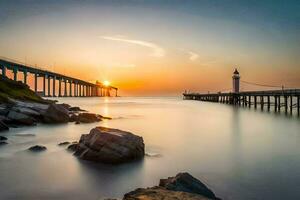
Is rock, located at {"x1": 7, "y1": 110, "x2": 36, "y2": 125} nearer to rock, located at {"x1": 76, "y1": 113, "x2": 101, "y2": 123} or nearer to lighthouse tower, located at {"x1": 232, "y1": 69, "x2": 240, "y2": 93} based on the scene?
rock, located at {"x1": 76, "y1": 113, "x2": 101, "y2": 123}

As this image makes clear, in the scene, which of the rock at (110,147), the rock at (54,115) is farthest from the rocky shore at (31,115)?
the rock at (110,147)

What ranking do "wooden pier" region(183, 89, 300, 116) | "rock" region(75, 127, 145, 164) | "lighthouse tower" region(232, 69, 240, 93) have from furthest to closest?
"lighthouse tower" region(232, 69, 240, 93)
"wooden pier" region(183, 89, 300, 116)
"rock" region(75, 127, 145, 164)

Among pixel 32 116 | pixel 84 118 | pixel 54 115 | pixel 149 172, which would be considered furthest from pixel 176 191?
pixel 84 118

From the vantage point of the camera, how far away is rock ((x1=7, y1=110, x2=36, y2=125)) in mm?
25138

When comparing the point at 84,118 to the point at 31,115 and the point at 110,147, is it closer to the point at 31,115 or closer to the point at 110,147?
the point at 31,115

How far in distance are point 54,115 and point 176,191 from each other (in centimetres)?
2536

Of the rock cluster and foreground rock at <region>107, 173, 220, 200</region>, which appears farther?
the rock cluster

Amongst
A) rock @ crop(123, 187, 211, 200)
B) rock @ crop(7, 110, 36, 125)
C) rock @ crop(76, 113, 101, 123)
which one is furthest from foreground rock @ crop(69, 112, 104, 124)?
rock @ crop(123, 187, 211, 200)

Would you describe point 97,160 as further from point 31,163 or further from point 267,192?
point 267,192

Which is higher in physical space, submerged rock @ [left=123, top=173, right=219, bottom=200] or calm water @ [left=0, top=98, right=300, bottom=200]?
submerged rock @ [left=123, top=173, right=219, bottom=200]

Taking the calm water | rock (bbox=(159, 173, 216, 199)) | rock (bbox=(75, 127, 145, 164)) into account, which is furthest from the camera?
rock (bbox=(75, 127, 145, 164))

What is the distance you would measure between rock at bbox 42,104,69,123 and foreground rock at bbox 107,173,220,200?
A: 22.8 m

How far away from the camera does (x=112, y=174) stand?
1095cm

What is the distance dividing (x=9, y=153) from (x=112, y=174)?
6558mm
